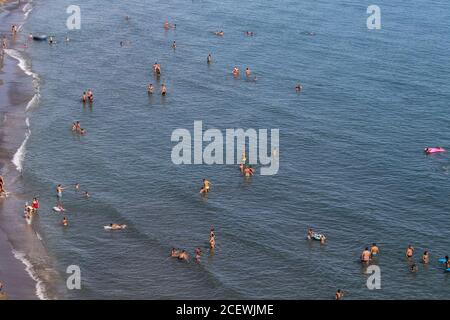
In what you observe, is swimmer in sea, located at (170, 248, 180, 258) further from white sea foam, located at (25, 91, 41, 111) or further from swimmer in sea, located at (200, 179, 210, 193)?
white sea foam, located at (25, 91, 41, 111)

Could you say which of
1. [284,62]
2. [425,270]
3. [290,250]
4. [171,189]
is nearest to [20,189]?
[171,189]

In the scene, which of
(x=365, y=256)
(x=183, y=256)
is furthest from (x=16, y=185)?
(x=365, y=256)

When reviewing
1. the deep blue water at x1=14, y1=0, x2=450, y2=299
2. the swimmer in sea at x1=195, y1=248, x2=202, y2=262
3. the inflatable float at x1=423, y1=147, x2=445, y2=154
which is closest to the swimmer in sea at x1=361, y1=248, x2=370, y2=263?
the deep blue water at x1=14, y1=0, x2=450, y2=299

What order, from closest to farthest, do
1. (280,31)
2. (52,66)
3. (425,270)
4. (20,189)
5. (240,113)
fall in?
(425,270) < (20,189) < (240,113) < (52,66) < (280,31)

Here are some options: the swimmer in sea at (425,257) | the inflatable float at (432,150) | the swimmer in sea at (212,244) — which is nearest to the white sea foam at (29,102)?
the swimmer in sea at (212,244)

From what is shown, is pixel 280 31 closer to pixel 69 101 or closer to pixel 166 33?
pixel 166 33

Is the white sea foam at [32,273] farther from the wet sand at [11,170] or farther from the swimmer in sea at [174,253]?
the swimmer in sea at [174,253]

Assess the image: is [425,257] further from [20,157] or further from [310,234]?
[20,157]
